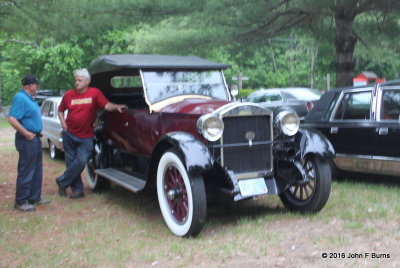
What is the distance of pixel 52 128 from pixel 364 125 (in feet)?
22.1

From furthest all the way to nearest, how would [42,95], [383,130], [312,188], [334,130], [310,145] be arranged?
[42,95] < [334,130] < [383,130] < [312,188] < [310,145]

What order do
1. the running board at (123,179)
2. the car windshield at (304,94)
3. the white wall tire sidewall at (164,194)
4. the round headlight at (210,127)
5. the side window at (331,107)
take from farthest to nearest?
1. the car windshield at (304,94)
2. the side window at (331,107)
3. the running board at (123,179)
4. the round headlight at (210,127)
5. the white wall tire sidewall at (164,194)

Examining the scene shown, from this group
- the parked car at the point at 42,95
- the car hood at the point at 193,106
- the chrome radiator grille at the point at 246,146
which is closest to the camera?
the chrome radiator grille at the point at 246,146

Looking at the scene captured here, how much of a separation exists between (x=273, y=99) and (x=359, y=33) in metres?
3.89

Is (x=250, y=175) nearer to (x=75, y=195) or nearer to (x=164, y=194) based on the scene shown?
(x=164, y=194)

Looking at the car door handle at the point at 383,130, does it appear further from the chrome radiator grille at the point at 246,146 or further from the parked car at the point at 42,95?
the parked car at the point at 42,95

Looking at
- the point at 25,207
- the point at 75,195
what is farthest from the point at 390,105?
the point at 25,207

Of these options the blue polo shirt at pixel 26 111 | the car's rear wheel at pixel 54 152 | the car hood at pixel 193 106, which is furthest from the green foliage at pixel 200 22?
the car hood at pixel 193 106

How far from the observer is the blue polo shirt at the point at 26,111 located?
5668 millimetres

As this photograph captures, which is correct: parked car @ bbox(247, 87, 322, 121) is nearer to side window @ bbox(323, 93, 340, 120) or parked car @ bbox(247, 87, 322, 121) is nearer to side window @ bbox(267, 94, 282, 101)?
side window @ bbox(267, 94, 282, 101)

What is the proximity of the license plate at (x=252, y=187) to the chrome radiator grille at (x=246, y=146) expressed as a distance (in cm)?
13

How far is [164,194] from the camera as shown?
16.2 ft

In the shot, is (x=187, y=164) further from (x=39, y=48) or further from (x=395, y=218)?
(x=39, y=48)

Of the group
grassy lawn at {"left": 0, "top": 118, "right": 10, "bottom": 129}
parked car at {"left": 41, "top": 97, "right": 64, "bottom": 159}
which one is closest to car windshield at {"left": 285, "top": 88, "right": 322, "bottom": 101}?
parked car at {"left": 41, "top": 97, "right": 64, "bottom": 159}
